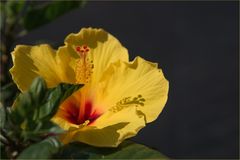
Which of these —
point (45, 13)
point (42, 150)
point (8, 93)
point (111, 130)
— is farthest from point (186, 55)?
point (42, 150)

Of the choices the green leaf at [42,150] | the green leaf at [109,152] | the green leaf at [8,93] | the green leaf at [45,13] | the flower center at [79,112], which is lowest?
the green leaf at [109,152]

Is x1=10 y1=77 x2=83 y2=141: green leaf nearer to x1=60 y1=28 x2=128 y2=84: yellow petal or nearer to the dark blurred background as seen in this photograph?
x1=60 y1=28 x2=128 y2=84: yellow petal

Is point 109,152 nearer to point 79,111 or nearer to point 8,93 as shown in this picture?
point 79,111

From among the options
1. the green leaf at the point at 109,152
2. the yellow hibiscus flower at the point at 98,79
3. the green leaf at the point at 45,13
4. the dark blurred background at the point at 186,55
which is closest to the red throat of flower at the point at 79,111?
the yellow hibiscus flower at the point at 98,79

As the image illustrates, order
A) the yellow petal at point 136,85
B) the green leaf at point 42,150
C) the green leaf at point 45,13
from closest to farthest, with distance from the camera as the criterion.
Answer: the green leaf at point 42,150
the yellow petal at point 136,85
the green leaf at point 45,13

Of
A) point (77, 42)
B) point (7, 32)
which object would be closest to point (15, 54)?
point (77, 42)

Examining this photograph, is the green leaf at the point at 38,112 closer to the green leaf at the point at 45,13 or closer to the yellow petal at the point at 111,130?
the yellow petal at the point at 111,130

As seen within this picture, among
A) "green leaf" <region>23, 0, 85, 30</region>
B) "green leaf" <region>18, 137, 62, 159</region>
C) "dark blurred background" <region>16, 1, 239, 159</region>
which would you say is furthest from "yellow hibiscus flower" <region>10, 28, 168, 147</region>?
"dark blurred background" <region>16, 1, 239, 159</region>
